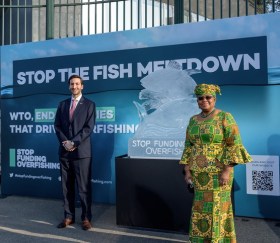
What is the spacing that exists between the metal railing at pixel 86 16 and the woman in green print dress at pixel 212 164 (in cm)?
274

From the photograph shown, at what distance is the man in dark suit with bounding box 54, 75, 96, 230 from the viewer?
14.8 feet

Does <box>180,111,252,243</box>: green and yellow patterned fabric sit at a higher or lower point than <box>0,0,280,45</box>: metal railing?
lower

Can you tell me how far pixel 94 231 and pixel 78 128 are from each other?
47.5 inches

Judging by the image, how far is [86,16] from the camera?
9422mm

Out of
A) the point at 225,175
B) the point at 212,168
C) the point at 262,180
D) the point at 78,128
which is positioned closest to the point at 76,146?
the point at 78,128

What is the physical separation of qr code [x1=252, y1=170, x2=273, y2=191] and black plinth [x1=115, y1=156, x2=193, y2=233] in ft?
3.49

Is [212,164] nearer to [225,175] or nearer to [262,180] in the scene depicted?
[225,175]

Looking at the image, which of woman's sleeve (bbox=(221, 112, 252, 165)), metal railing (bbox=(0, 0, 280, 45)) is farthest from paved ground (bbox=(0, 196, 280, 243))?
metal railing (bbox=(0, 0, 280, 45))

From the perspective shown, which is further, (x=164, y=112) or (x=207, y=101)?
(x=164, y=112)

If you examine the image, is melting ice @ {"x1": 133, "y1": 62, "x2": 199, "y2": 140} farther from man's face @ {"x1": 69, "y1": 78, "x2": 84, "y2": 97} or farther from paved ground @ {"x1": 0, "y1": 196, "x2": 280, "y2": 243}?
paved ground @ {"x1": 0, "y1": 196, "x2": 280, "y2": 243}

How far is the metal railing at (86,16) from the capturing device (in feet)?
20.1

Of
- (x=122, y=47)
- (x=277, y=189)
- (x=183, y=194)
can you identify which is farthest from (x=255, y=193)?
(x=122, y=47)

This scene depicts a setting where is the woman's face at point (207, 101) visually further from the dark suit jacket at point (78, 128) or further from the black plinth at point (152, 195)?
the dark suit jacket at point (78, 128)

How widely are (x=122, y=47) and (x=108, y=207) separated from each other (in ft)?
7.59
